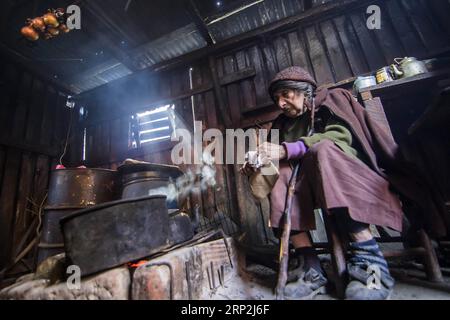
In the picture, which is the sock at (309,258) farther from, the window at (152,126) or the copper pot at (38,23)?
the copper pot at (38,23)

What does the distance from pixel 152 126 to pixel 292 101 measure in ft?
13.9

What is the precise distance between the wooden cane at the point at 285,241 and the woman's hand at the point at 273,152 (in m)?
0.25

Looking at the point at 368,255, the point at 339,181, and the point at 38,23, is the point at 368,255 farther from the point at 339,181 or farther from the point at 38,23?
the point at 38,23

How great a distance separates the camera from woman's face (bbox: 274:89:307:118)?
2.42 metres

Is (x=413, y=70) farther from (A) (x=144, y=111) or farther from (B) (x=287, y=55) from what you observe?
(A) (x=144, y=111)

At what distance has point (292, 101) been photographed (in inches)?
95.7

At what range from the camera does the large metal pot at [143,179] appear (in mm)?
3449

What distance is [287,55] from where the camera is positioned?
4680mm

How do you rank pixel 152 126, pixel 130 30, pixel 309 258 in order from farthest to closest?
pixel 152 126 < pixel 130 30 < pixel 309 258

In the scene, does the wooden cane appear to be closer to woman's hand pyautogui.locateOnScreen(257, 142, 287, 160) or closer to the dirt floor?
the dirt floor

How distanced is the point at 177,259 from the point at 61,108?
6819mm

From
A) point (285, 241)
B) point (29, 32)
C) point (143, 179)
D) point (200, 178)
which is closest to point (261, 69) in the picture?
point (200, 178)

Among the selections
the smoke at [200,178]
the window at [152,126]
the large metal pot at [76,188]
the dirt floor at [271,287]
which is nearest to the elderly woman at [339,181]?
the dirt floor at [271,287]
